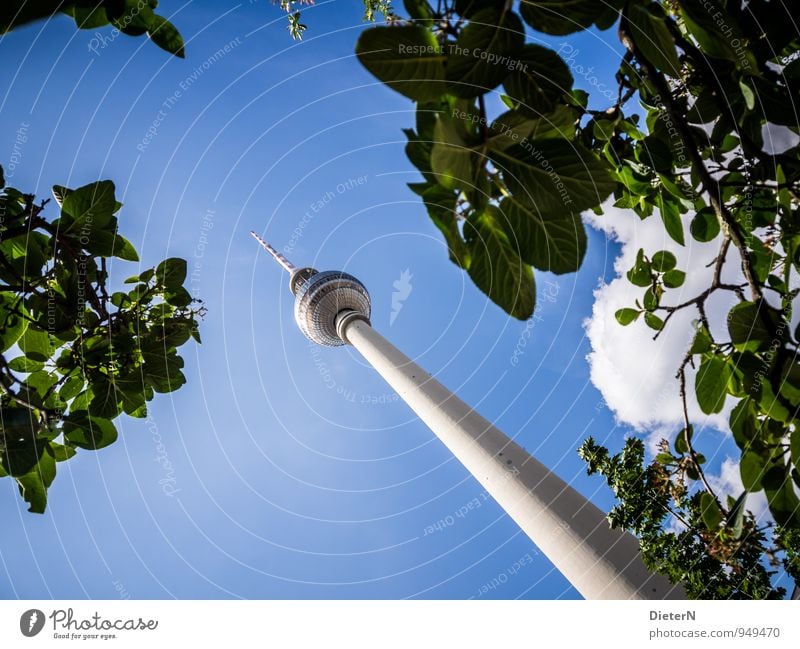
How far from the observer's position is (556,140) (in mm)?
1148

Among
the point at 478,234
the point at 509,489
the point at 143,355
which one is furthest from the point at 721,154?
the point at 509,489

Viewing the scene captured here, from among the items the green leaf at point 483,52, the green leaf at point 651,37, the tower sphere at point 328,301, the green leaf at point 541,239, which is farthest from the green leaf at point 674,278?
the tower sphere at point 328,301

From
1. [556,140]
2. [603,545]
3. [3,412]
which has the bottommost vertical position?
[603,545]

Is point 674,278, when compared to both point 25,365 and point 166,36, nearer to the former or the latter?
point 166,36

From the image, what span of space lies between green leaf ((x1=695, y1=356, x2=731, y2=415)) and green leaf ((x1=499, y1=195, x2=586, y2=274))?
1.61m

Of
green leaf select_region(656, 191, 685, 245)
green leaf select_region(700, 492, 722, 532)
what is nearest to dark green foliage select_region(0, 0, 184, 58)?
green leaf select_region(656, 191, 685, 245)

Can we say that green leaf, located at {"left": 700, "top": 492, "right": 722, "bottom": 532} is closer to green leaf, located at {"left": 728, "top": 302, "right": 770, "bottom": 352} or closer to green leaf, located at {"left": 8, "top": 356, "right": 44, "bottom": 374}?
green leaf, located at {"left": 728, "top": 302, "right": 770, "bottom": 352}

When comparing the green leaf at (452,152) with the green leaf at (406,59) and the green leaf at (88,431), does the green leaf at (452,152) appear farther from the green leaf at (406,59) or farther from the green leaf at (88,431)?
the green leaf at (88,431)

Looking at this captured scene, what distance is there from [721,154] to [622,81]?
0.71 meters

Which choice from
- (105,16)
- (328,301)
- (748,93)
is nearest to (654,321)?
Result: (748,93)

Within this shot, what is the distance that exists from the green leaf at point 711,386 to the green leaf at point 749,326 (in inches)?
6.6

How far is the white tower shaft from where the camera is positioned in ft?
15.3
